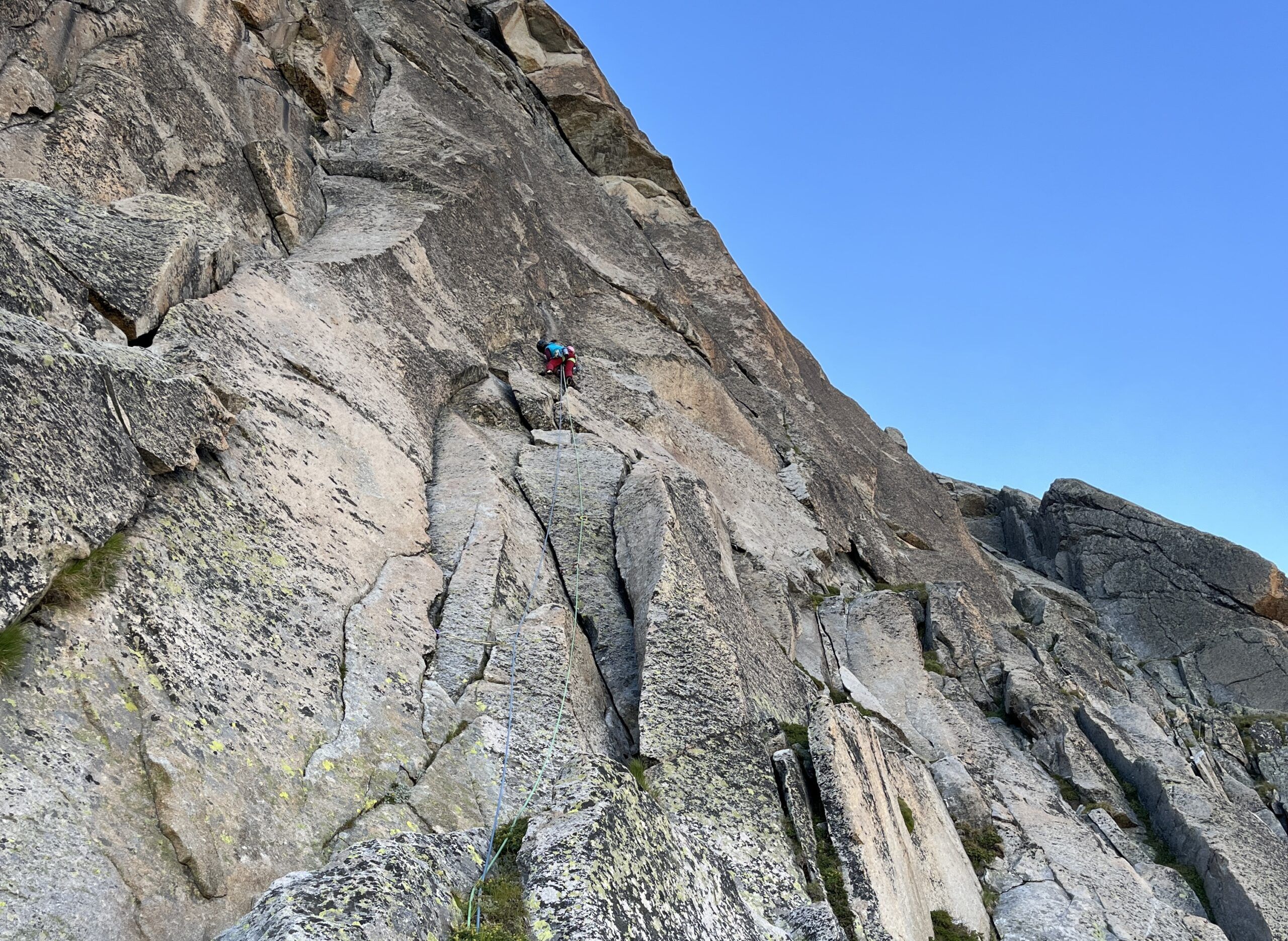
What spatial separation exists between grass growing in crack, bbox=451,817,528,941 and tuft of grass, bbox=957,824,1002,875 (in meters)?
10.1

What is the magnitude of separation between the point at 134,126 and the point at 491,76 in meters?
19.4

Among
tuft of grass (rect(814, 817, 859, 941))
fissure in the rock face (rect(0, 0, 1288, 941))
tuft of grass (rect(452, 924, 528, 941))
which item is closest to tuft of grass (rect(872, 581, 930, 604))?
fissure in the rock face (rect(0, 0, 1288, 941))

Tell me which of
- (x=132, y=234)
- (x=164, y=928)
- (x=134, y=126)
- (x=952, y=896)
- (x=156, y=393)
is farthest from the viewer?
(x=134, y=126)

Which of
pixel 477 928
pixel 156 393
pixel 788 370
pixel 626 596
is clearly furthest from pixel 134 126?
pixel 788 370

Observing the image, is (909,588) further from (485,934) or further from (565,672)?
(485,934)

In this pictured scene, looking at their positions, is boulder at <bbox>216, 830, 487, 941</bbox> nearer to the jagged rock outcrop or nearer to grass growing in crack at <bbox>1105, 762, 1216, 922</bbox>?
grass growing in crack at <bbox>1105, 762, 1216, 922</bbox>

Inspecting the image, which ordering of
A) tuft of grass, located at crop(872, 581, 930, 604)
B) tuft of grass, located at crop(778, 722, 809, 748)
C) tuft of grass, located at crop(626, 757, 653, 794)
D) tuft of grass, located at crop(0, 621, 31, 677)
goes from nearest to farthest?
tuft of grass, located at crop(0, 621, 31, 677) < tuft of grass, located at crop(626, 757, 653, 794) < tuft of grass, located at crop(778, 722, 809, 748) < tuft of grass, located at crop(872, 581, 930, 604)

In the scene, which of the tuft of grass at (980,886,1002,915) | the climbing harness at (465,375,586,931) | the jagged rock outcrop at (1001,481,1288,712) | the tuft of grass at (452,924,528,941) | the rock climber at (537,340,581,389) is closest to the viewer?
the tuft of grass at (452,924,528,941)

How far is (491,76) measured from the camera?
107 feet

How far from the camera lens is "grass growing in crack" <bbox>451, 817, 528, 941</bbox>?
6.64 metres

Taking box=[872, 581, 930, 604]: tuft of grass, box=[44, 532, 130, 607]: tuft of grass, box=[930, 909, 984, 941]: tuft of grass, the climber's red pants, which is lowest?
box=[930, 909, 984, 941]: tuft of grass

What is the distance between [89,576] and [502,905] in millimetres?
4441

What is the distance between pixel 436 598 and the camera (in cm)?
1236

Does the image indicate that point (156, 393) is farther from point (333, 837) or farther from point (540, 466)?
point (540, 466)
